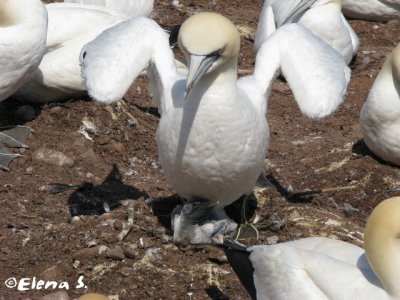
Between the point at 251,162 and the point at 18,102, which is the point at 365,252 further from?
the point at 18,102

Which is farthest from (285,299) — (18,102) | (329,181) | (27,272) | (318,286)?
(18,102)

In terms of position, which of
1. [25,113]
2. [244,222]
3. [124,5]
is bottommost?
[124,5]

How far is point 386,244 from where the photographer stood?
19.8 feet

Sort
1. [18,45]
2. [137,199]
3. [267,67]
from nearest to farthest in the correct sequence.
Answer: [267,67]
[137,199]
[18,45]

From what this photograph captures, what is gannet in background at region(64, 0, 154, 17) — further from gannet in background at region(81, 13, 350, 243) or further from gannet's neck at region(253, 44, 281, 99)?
gannet's neck at region(253, 44, 281, 99)

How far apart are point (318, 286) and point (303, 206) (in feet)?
5.98

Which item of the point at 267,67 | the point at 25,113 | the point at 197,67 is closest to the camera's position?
the point at 197,67

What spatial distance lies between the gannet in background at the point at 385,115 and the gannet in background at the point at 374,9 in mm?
3364

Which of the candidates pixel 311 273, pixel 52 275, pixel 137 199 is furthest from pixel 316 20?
pixel 311 273

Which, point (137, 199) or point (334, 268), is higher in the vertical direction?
point (334, 268)

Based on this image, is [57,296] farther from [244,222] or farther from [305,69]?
[305,69]

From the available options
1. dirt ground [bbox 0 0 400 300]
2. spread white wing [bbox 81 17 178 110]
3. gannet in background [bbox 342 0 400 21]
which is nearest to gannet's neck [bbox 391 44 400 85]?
dirt ground [bbox 0 0 400 300]

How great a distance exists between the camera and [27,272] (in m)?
6.93

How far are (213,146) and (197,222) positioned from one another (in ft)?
2.18
